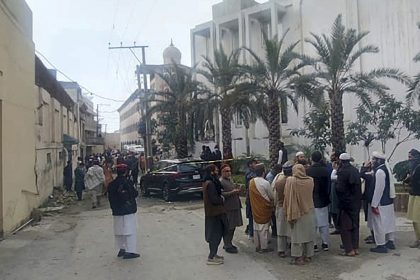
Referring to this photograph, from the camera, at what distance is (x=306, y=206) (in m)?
7.46

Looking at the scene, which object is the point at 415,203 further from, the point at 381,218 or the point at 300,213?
the point at 300,213

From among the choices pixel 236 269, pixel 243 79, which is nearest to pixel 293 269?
pixel 236 269

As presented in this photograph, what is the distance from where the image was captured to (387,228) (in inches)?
317

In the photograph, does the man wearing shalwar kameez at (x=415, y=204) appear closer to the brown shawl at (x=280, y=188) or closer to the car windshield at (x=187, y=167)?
the brown shawl at (x=280, y=188)

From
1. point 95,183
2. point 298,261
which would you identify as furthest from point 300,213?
point 95,183

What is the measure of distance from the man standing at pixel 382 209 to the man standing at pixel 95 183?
33.9ft

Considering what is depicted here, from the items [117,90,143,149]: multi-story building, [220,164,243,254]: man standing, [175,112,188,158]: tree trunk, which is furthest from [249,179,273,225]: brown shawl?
[117,90,143,149]: multi-story building

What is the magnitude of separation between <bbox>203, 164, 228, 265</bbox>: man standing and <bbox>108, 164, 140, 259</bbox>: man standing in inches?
53.1

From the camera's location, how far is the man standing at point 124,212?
802cm

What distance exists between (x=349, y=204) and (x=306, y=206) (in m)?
0.87

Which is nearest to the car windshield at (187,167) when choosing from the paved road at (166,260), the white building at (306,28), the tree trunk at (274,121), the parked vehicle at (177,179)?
the parked vehicle at (177,179)

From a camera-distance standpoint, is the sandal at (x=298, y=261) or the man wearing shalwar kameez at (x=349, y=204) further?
the man wearing shalwar kameez at (x=349, y=204)

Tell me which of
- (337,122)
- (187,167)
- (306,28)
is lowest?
(187,167)

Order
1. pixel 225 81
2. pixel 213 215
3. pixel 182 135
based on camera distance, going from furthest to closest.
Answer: pixel 182 135
pixel 225 81
pixel 213 215
